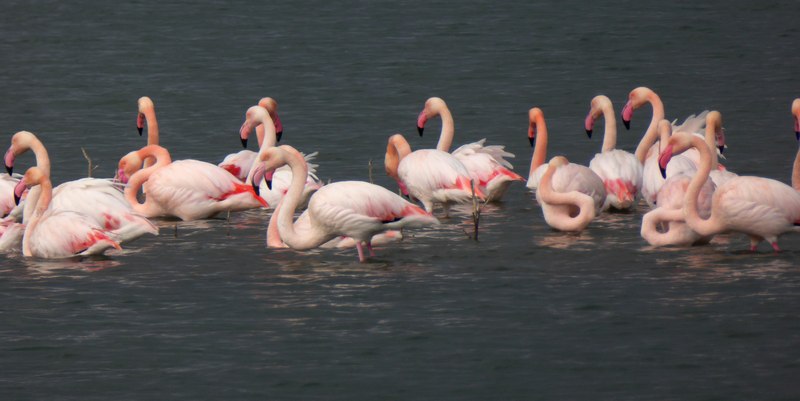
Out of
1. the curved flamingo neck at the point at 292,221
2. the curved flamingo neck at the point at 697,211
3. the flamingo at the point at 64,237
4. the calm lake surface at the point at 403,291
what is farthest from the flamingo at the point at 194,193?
the curved flamingo neck at the point at 697,211

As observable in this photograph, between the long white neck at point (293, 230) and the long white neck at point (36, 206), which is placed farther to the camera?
the long white neck at point (36, 206)

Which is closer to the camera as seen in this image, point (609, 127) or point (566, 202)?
point (566, 202)

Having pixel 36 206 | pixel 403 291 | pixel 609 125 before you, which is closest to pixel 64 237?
pixel 36 206

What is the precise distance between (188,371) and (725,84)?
649 inches

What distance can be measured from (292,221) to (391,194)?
0.80 metres

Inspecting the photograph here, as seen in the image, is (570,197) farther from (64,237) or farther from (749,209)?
(64,237)

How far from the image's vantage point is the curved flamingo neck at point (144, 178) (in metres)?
15.8

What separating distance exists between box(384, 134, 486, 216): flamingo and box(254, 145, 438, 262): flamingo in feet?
5.37

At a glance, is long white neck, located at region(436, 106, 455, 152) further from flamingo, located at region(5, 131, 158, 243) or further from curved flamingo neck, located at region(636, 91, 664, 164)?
flamingo, located at region(5, 131, 158, 243)

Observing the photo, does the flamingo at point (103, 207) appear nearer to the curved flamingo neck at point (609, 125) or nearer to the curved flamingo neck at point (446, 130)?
the curved flamingo neck at point (446, 130)

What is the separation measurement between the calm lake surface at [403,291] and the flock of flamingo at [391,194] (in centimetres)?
21

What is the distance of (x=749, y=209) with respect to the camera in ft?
43.5

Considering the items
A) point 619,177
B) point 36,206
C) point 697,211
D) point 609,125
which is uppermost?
point 609,125

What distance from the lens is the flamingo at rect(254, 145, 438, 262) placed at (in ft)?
43.9
